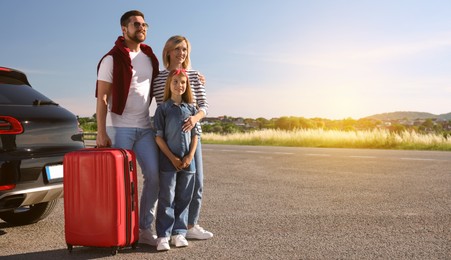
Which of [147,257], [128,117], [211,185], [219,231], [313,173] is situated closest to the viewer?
[147,257]

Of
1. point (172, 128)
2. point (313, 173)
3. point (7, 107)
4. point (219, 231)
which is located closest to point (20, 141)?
point (7, 107)

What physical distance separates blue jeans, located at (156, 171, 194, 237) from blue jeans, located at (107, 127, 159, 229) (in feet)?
0.24

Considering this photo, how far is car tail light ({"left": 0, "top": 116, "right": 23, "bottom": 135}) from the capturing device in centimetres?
449

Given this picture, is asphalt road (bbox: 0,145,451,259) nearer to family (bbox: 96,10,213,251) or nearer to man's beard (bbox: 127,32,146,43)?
family (bbox: 96,10,213,251)

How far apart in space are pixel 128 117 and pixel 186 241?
1.23 meters

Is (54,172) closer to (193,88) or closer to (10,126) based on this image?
(10,126)

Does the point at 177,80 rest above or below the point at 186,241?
above

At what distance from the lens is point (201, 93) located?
15.8 ft

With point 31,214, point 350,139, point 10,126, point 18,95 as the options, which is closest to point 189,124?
point 10,126

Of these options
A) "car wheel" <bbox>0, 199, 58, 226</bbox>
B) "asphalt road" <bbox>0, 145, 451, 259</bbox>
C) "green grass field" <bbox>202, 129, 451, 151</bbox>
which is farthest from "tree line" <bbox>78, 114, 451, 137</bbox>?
"car wheel" <bbox>0, 199, 58, 226</bbox>

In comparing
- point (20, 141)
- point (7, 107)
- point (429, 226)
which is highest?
point (7, 107)

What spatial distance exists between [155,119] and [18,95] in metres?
1.43

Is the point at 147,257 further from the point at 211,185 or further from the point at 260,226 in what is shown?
the point at 211,185

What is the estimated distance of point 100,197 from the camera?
4219 millimetres
